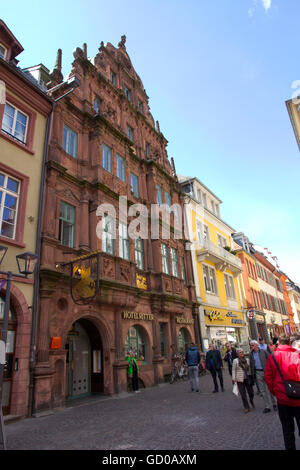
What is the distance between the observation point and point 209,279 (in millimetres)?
25281

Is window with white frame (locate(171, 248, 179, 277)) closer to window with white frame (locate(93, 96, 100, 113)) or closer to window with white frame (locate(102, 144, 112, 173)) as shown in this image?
window with white frame (locate(102, 144, 112, 173))

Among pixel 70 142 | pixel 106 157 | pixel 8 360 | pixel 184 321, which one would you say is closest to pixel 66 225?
pixel 70 142

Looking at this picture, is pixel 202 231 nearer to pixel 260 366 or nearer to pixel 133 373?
pixel 133 373

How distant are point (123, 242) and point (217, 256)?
491 inches

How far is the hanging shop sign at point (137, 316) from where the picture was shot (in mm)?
13836

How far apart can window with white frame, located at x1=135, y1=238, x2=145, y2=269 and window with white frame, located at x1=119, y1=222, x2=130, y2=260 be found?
108 centimetres

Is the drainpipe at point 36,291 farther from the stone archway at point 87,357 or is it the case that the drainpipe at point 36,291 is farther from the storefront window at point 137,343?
the storefront window at point 137,343

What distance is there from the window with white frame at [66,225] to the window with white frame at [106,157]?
3689 millimetres

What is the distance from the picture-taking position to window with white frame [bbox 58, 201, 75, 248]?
1219 cm

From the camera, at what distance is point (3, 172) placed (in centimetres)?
1011

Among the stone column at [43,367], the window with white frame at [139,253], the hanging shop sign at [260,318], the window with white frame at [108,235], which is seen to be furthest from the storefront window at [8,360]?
the hanging shop sign at [260,318]

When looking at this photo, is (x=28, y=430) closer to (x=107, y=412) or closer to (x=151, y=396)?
(x=107, y=412)
